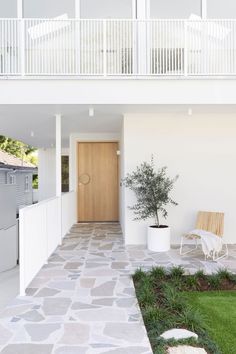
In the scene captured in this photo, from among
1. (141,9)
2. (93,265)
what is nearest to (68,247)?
(93,265)

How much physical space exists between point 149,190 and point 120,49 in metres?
3.01

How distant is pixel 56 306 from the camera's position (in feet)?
13.3

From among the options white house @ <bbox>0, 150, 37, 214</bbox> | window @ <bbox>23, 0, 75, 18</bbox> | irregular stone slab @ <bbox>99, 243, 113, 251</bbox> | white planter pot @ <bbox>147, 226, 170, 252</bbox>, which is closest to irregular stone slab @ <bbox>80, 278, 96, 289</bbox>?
irregular stone slab @ <bbox>99, 243, 113, 251</bbox>

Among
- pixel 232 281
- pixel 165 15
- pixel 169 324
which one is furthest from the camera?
pixel 165 15

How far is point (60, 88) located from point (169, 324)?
4.58 meters

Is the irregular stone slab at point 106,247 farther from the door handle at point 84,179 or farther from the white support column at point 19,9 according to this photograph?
the white support column at point 19,9

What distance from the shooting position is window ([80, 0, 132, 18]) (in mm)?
7406

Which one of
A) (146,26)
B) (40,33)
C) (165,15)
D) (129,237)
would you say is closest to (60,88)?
(40,33)

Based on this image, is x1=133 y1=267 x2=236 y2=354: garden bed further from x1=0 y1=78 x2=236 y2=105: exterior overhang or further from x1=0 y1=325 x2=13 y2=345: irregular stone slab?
x1=0 y1=78 x2=236 y2=105: exterior overhang

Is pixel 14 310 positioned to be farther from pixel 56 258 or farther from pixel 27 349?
pixel 56 258

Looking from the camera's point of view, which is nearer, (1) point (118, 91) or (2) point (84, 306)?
(2) point (84, 306)

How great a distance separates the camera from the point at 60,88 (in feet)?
20.5

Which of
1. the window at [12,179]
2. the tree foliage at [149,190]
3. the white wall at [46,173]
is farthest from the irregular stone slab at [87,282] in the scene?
the white wall at [46,173]

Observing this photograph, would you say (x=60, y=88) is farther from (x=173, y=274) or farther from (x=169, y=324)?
(x=169, y=324)
